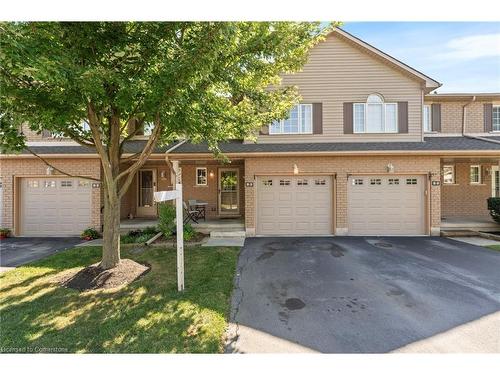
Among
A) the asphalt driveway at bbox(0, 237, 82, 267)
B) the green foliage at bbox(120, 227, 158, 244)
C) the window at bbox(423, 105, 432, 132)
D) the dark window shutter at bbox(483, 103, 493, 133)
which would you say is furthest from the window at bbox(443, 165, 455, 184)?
the asphalt driveway at bbox(0, 237, 82, 267)

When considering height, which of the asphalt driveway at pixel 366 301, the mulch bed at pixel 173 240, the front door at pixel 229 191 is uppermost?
the front door at pixel 229 191

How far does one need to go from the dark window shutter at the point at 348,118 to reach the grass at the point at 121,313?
25.3 feet

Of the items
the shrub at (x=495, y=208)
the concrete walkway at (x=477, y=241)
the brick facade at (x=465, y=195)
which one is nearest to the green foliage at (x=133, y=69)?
the concrete walkway at (x=477, y=241)

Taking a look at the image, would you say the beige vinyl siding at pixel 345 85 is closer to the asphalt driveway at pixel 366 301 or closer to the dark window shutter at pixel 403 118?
the dark window shutter at pixel 403 118

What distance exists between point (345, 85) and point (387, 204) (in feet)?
17.3

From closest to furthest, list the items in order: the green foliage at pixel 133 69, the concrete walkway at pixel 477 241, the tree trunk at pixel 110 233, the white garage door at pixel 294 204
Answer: the green foliage at pixel 133 69 → the tree trunk at pixel 110 233 → the concrete walkway at pixel 477 241 → the white garage door at pixel 294 204

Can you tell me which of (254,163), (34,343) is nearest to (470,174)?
(254,163)

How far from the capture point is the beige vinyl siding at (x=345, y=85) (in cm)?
1030

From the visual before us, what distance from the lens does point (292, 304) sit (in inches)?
173

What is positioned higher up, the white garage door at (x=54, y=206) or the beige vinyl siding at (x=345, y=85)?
the beige vinyl siding at (x=345, y=85)

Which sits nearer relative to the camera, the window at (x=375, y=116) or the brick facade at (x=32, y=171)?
the brick facade at (x=32, y=171)

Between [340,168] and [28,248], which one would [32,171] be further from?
[340,168]

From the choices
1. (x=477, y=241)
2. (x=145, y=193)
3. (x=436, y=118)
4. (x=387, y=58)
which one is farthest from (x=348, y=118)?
(x=145, y=193)

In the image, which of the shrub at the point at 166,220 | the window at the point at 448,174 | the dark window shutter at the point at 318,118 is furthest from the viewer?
the window at the point at 448,174
